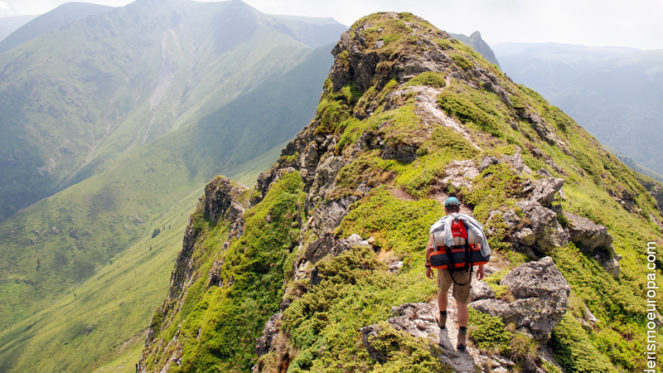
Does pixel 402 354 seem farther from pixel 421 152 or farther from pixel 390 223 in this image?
pixel 421 152

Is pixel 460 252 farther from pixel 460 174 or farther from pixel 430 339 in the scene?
pixel 460 174

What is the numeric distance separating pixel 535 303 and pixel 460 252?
3.25 m

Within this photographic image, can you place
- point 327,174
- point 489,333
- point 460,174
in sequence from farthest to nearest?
point 327,174 → point 460,174 → point 489,333

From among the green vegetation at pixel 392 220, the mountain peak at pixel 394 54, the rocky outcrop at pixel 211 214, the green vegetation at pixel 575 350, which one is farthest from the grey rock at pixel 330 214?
the rocky outcrop at pixel 211 214

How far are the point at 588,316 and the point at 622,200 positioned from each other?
38.1 metres

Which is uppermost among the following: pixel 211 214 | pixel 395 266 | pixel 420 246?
pixel 420 246

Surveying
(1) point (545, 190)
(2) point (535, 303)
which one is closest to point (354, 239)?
(2) point (535, 303)

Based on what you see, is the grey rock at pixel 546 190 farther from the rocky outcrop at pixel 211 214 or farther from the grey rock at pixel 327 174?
the rocky outcrop at pixel 211 214

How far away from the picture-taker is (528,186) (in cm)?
1549

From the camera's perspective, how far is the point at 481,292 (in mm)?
10320

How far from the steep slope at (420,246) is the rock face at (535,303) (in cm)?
4

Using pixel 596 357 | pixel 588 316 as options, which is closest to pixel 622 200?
pixel 588 316

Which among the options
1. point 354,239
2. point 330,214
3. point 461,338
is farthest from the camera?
point 330,214

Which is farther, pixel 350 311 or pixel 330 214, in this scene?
pixel 330 214
